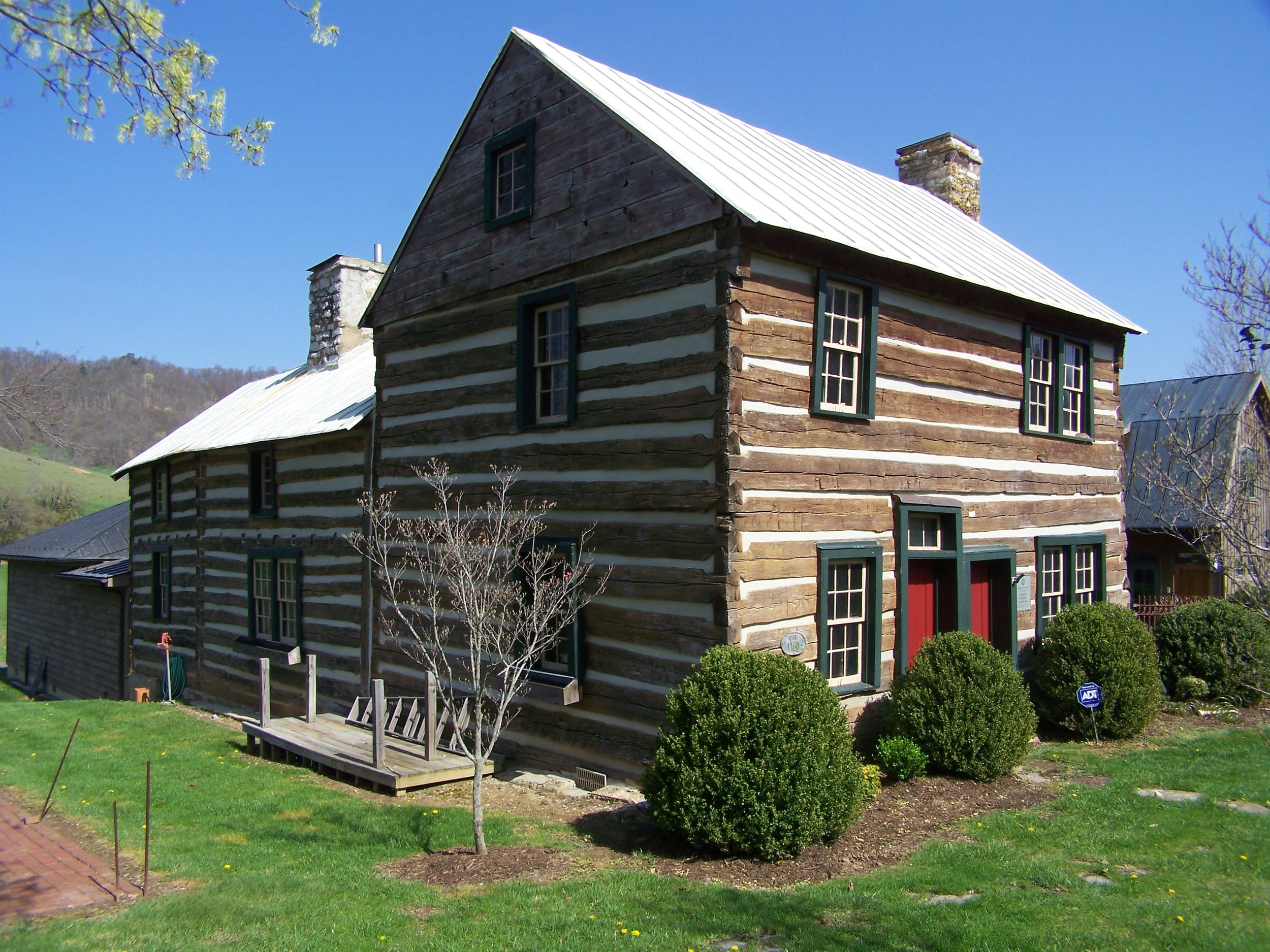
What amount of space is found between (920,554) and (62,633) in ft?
81.8

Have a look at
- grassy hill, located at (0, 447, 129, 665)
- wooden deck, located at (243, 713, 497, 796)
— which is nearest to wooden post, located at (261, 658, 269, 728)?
wooden deck, located at (243, 713, 497, 796)

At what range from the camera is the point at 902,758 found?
10141mm

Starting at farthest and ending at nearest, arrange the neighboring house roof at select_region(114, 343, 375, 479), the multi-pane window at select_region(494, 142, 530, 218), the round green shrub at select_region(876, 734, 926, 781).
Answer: the neighboring house roof at select_region(114, 343, 375, 479)
the multi-pane window at select_region(494, 142, 530, 218)
the round green shrub at select_region(876, 734, 926, 781)

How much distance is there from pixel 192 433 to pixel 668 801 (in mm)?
17350

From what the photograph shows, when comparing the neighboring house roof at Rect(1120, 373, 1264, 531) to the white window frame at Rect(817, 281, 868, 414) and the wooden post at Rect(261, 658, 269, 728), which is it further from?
the wooden post at Rect(261, 658, 269, 728)

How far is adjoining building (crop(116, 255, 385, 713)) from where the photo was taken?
600 inches

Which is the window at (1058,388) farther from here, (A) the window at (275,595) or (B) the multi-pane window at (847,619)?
(A) the window at (275,595)

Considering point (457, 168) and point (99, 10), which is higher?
point (457, 168)

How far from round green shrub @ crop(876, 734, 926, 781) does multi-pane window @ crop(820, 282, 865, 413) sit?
3.68 meters

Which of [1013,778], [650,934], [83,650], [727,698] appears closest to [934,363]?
[1013,778]

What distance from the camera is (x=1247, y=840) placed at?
820 centimetres

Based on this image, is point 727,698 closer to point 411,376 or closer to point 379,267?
point 411,376

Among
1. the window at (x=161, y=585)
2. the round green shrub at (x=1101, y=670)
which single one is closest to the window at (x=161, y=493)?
the window at (x=161, y=585)

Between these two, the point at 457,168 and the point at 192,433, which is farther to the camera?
the point at 192,433
